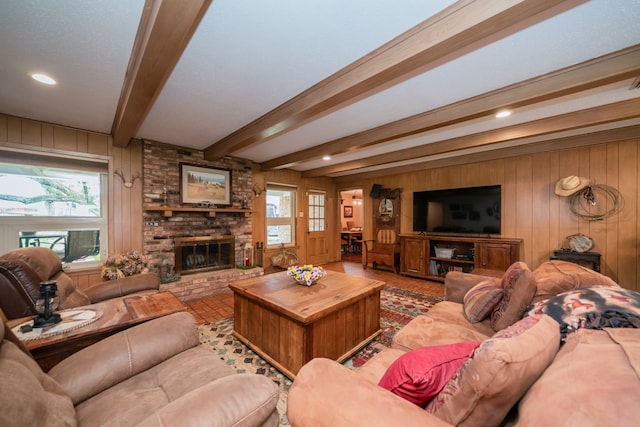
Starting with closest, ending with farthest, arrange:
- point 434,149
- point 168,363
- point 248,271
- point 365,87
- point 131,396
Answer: point 131,396, point 168,363, point 365,87, point 434,149, point 248,271

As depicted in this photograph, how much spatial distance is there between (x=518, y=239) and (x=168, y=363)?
4936mm

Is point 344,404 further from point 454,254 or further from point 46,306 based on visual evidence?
point 454,254

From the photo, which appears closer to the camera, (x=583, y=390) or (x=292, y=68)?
(x=583, y=390)

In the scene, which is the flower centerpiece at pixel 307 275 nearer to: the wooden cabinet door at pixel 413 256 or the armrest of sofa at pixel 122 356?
the armrest of sofa at pixel 122 356

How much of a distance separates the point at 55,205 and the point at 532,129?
6.27 m

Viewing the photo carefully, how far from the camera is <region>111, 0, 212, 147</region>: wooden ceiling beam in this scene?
49.7 inches

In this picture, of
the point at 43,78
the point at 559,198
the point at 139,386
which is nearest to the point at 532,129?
the point at 559,198

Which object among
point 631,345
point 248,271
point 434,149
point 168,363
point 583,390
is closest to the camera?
point 583,390

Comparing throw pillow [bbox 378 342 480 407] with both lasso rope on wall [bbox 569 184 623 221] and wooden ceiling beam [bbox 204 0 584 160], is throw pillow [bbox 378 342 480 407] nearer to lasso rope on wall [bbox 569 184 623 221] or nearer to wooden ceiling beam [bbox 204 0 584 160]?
wooden ceiling beam [bbox 204 0 584 160]

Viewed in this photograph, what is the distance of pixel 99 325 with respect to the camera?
148cm

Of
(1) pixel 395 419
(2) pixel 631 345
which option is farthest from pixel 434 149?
(1) pixel 395 419

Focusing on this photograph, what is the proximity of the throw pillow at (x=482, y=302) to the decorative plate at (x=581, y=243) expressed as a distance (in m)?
2.85

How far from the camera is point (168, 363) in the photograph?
132 centimetres

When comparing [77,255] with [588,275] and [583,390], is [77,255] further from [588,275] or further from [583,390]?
[588,275]
